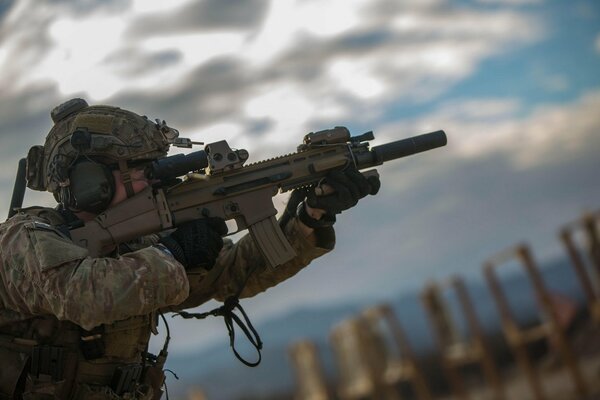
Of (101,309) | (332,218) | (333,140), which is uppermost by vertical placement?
(333,140)

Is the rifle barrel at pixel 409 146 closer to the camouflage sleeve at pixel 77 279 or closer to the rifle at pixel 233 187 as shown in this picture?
the rifle at pixel 233 187

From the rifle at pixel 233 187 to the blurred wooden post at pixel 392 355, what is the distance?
1345 cm

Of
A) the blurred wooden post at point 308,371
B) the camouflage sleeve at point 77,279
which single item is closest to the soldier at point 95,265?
the camouflage sleeve at point 77,279

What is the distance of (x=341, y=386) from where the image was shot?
23.0m

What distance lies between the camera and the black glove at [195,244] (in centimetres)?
515

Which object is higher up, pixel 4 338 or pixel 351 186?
pixel 351 186

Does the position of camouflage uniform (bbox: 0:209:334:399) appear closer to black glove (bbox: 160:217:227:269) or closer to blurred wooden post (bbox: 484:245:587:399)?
black glove (bbox: 160:217:227:269)

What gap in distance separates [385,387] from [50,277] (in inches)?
669

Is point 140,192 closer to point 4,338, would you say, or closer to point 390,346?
point 4,338

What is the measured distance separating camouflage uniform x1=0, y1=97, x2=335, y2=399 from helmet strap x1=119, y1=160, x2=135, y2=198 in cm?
3

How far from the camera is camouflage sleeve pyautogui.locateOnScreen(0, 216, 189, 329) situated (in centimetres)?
464

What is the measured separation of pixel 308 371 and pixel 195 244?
62.2ft

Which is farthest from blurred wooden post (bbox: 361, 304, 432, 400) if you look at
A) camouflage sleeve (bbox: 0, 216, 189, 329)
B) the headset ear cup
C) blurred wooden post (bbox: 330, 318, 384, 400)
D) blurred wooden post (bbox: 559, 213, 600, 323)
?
camouflage sleeve (bbox: 0, 216, 189, 329)

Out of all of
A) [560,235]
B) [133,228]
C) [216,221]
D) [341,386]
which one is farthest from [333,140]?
[341,386]
